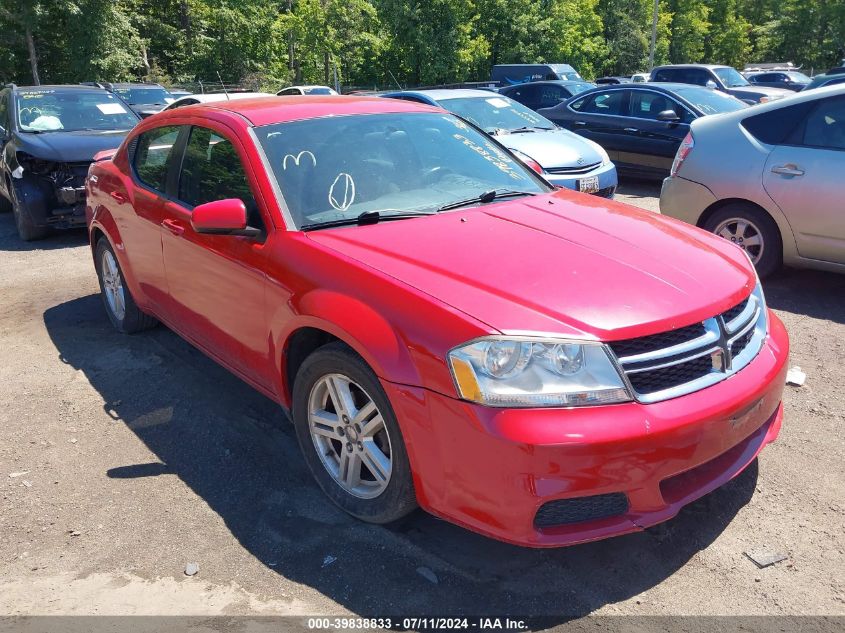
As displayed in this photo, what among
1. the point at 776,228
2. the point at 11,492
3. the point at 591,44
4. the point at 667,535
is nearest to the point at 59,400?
the point at 11,492

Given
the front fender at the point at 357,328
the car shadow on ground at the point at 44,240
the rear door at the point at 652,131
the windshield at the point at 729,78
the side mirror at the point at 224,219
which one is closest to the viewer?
the front fender at the point at 357,328

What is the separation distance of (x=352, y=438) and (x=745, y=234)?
4.32 metres

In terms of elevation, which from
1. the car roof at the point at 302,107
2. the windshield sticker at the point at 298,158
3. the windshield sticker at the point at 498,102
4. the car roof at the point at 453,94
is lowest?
the windshield sticker at the point at 498,102

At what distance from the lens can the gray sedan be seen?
5.41 metres

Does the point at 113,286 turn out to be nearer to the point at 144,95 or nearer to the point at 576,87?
the point at 576,87

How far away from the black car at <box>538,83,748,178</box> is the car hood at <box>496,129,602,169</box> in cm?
195

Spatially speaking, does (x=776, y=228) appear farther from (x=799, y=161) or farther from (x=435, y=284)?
(x=435, y=284)

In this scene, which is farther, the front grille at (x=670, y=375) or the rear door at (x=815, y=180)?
the rear door at (x=815, y=180)

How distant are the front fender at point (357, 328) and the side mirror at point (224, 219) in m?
0.45

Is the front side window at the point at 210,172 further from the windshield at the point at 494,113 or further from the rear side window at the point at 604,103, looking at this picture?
the rear side window at the point at 604,103

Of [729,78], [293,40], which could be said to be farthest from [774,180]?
[293,40]

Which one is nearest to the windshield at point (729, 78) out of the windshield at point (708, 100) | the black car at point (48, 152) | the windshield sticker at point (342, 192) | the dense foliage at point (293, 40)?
the windshield at point (708, 100)

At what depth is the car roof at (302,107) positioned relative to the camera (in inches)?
150

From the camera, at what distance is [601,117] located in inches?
445
